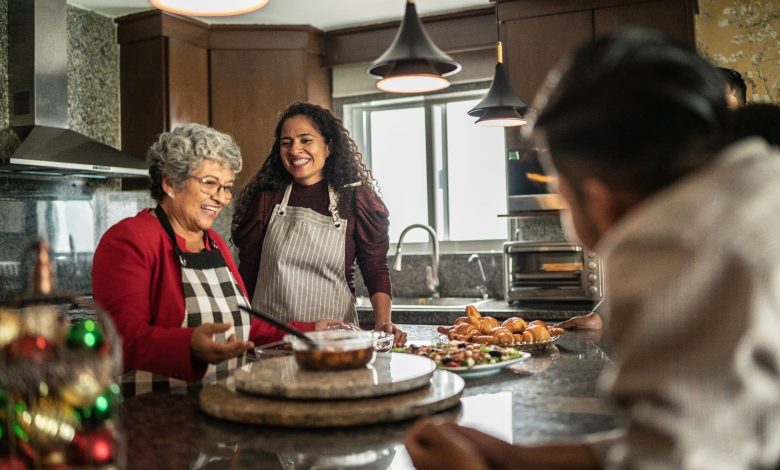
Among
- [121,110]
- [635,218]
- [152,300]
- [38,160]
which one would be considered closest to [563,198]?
[635,218]

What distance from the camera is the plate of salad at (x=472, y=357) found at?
1572mm

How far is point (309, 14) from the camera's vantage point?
183 inches

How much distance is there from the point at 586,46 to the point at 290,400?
2.71 feet

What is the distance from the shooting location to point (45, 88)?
3.91 metres

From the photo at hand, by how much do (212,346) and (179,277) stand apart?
1.49ft

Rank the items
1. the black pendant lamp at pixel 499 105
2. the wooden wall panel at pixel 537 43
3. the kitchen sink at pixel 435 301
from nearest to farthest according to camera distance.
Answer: the black pendant lamp at pixel 499 105, the wooden wall panel at pixel 537 43, the kitchen sink at pixel 435 301

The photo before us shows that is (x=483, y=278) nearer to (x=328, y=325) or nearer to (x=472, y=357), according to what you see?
(x=328, y=325)

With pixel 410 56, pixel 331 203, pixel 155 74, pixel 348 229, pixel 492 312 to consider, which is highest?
pixel 155 74

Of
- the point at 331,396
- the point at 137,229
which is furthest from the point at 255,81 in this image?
the point at 331,396

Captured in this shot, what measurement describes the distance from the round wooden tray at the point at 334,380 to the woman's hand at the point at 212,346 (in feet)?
0.17

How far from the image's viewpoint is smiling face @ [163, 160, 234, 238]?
78.4 inches

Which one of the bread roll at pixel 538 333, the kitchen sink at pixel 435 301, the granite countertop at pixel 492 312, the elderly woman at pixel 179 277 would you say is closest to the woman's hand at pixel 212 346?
the elderly woman at pixel 179 277

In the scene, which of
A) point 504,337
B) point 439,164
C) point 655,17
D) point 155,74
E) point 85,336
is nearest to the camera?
point 85,336

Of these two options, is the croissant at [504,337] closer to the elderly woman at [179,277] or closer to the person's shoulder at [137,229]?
the elderly woman at [179,277]
